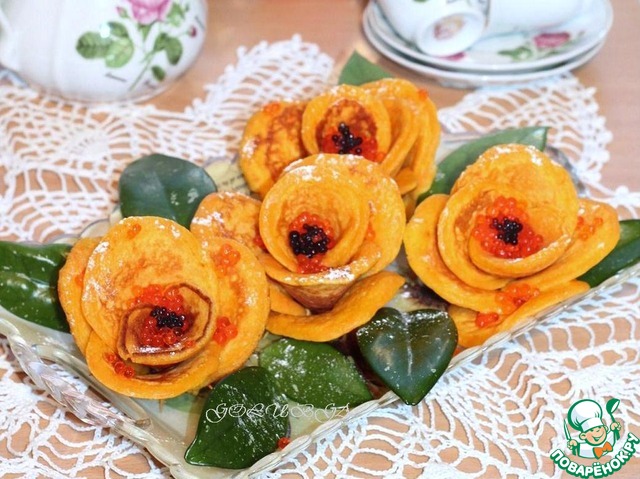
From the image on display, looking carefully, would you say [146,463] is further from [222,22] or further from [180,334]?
[222,22]

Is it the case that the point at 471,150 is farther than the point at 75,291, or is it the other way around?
the point at 471,150

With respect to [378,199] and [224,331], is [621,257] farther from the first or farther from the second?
[224,331]

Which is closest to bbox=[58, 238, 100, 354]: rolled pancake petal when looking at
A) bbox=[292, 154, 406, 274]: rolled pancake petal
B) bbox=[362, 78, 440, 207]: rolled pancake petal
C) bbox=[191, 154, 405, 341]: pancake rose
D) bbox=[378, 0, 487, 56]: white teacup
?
bbox=[191, 154, 405, 341]: pancake rose

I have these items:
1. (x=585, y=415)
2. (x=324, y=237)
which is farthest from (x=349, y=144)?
(x=585, y=415)

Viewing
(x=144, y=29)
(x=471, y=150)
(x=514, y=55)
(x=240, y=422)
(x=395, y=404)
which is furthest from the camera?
(x=514, y=55)

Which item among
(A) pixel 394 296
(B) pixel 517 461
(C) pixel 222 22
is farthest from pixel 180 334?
(C) pixel 222 22

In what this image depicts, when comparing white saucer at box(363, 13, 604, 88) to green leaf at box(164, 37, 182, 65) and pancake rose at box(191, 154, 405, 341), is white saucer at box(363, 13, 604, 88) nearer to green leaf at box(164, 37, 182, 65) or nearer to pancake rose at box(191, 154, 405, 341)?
green leaf at box(164, 37, 182, 65)
